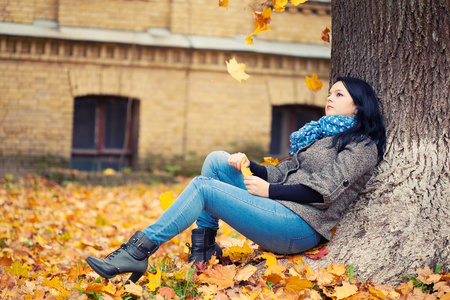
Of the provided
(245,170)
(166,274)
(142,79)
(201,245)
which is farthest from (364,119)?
(142,79)

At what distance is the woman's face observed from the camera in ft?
9.41

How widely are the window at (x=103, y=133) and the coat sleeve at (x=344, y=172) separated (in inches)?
254

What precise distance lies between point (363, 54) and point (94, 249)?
2.82m

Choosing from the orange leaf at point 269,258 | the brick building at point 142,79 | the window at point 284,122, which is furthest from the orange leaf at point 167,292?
the window at point 284,122

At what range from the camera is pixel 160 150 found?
8.62 meters

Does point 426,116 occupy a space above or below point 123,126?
above

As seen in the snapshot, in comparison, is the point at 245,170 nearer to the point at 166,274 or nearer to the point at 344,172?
the point at 344,172

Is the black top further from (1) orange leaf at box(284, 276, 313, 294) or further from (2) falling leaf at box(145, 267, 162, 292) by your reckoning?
(2) falling leaf at box(145, 267, 162, 292)

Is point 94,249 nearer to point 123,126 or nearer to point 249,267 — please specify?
point 249,267

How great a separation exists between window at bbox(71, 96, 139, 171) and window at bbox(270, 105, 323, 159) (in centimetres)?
279

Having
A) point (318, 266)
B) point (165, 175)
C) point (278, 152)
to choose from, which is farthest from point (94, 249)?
point (278, 152)

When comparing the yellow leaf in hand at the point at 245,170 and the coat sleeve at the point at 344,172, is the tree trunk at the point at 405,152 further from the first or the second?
the yellow leaf in hand at the point at 245,170

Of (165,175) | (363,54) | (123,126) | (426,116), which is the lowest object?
(165,175)

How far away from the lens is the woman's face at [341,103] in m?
2.87
